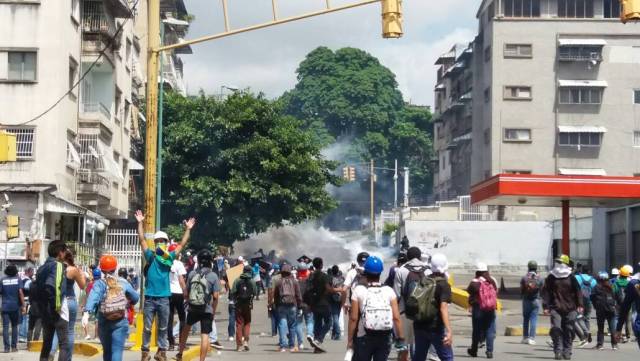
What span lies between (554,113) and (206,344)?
54104 millimetres

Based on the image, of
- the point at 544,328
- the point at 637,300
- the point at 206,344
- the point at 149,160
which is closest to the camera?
the point at 206,344

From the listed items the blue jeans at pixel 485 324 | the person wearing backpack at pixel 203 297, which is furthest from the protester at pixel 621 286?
the person wearing backpack at pixel 203 297

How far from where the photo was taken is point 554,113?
6806 cm

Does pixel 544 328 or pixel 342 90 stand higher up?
pixel 342 90

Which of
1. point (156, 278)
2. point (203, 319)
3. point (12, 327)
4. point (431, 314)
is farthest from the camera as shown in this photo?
point (12, 327)

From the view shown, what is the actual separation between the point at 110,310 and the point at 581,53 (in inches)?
2246

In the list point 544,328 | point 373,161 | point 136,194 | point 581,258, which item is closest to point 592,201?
point 581,258

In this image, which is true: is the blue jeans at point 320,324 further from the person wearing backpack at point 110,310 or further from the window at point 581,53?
the window at point 581,53

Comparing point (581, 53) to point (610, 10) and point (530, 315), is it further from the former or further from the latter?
point (530, 315)

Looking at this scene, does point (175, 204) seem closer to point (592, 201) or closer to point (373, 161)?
point (592, 201)

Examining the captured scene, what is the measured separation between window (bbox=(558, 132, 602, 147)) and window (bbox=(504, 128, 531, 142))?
6.45 feet

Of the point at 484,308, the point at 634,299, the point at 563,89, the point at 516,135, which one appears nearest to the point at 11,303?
the point at 484,308

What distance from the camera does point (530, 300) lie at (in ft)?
76.5

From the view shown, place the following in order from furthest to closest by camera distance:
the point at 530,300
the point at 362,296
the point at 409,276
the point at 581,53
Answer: the point at 581,53 < the point at 530,300 < the point at 409,276 < the point at 362,296
